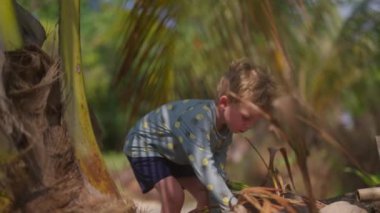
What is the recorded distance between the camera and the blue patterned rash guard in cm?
289

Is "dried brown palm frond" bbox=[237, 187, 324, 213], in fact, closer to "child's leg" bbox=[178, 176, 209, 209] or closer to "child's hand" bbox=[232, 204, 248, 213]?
"child's hand" bbox=[232, 204, 248, 213]

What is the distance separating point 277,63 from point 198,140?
521 millimetres

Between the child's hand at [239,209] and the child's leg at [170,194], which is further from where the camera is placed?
the child's leg at [170,194]

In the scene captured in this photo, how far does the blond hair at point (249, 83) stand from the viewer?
2.88 meters

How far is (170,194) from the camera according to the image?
3170 millimetres

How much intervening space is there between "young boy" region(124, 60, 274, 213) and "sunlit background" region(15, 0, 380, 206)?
0.13 metres

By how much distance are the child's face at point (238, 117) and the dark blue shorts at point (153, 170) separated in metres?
0.41

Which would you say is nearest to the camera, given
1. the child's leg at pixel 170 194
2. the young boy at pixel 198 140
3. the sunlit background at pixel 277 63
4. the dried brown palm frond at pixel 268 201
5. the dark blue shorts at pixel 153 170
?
the dried brown palm frond at pixel 268 201

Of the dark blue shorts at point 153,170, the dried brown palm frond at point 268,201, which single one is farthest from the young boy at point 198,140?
the dried brown palm frond at point 268,201

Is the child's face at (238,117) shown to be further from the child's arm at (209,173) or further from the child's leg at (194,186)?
the child's leg at (194,186)

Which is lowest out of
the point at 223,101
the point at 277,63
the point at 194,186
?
the point at 194,186

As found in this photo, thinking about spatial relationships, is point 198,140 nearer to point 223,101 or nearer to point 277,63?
point 223,101

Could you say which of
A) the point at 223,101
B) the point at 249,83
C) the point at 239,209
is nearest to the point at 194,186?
the point at 223,101

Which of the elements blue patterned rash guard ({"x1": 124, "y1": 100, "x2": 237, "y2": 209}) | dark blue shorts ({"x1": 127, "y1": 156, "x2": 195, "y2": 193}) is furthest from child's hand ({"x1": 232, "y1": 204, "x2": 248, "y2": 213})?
dark blue shorts ({"x1": 127, "y1": 156, "x2": 195, "y2": 193})
